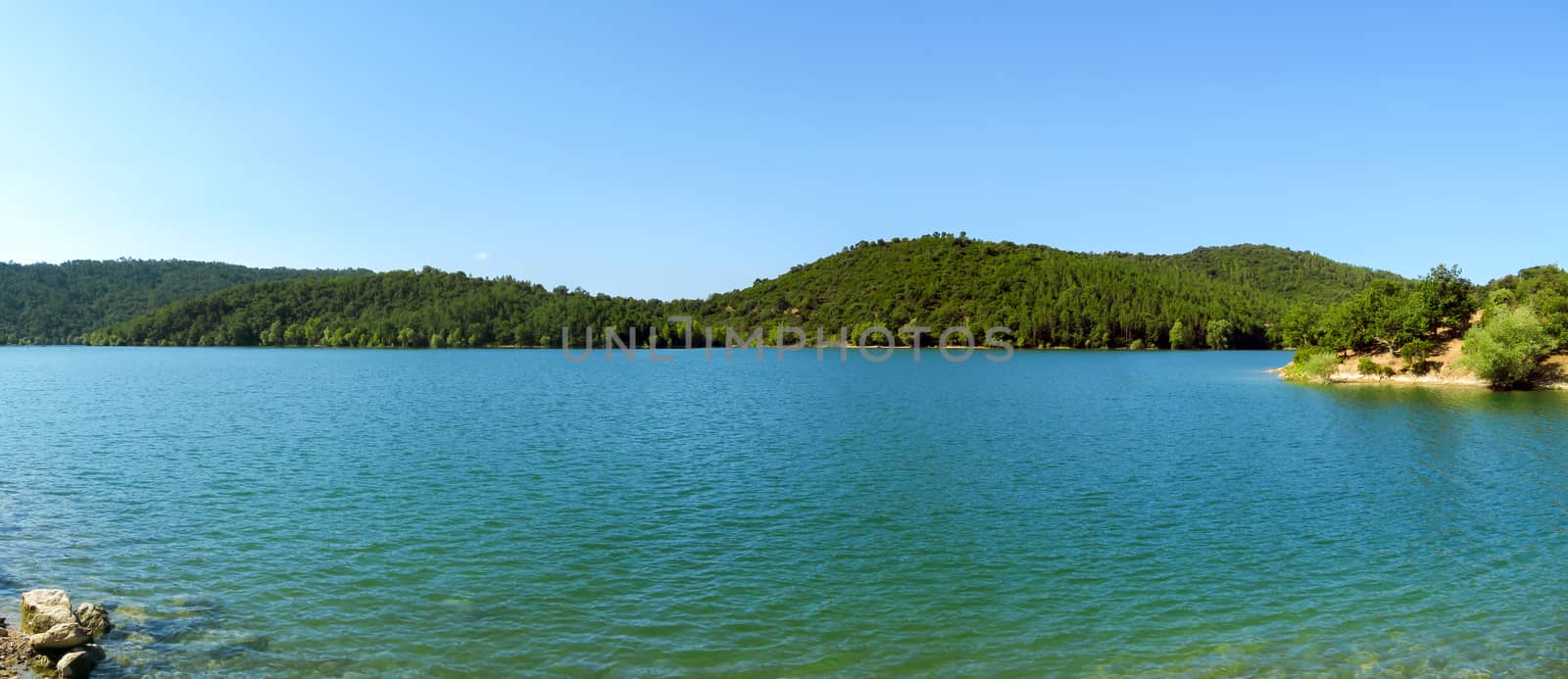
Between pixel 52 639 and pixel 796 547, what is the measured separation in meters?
12.4

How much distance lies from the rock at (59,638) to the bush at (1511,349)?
7926cm

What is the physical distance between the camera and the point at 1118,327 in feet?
582

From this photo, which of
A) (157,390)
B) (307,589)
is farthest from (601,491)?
(157,390)

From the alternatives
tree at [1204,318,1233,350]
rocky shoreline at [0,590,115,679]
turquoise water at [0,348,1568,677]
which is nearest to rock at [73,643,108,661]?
rocky shoreline at [0,590,115,679]

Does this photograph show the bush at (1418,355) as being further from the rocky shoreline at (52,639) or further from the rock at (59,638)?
Answer: the rock at (59,638)

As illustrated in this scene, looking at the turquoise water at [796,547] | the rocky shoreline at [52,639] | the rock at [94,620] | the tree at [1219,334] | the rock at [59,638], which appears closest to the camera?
the rocky shoreline at [52,639]

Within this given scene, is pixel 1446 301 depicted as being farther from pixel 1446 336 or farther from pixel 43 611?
pixel 43 611

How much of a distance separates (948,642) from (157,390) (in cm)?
6831

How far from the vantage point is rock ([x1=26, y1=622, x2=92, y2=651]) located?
11.2m

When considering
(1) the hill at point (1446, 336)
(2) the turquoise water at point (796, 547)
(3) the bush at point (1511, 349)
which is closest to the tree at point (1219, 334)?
(1) the hill at point (1446, 336)

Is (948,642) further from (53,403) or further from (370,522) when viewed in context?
(53,403)

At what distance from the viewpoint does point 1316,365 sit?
241 feet

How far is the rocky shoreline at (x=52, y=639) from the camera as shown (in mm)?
10766

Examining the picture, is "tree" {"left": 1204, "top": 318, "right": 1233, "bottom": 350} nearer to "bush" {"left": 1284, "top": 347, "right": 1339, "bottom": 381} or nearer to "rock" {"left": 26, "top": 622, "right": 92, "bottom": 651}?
"bush" {"left": 1284, "top": 347, "right": 1339, "bottom": 381}
